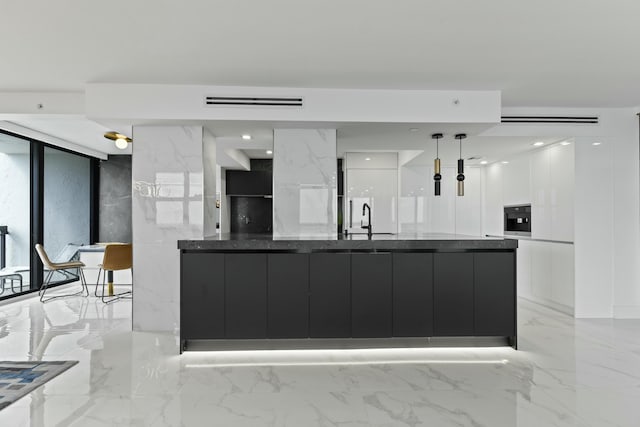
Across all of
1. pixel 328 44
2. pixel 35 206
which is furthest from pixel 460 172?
pixel 35 206

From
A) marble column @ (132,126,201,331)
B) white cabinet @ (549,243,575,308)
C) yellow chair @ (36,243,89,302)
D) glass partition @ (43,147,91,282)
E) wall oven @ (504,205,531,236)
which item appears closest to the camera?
marble column @ (132,126,201,331)

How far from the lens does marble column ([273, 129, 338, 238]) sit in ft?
14.6

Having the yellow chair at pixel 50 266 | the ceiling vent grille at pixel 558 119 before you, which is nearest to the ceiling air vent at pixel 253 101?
the ceiling vent grille at pixel 558 119

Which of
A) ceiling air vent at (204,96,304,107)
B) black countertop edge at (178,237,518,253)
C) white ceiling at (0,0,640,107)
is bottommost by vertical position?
black countertop edge at (178,237,518,253)

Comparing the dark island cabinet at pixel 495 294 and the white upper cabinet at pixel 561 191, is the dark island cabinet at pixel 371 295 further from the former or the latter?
the white upper cabinet at pixel 561 191

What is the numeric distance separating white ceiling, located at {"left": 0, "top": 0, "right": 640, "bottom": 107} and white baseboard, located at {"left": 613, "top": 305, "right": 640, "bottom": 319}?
2637 millimetres

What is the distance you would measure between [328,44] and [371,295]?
214cm

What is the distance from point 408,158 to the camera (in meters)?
6.59

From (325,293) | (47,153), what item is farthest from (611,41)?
(47,153)

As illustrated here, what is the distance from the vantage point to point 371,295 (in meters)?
3.53

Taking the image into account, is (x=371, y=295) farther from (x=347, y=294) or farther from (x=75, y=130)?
(x=75, y=130)

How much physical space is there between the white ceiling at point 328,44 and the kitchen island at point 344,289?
5.13 feet

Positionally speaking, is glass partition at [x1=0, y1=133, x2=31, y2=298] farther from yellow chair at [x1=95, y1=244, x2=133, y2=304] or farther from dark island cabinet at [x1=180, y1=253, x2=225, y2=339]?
dark island cabinet at [x1=180, y1=253, x2=225, y2=339]

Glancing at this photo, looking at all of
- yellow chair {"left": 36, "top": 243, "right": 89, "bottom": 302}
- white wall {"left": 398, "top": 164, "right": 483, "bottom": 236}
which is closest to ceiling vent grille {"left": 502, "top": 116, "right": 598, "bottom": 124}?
white wall {"left": 398, "top": 164, "right": 483, "bottom": 236}
